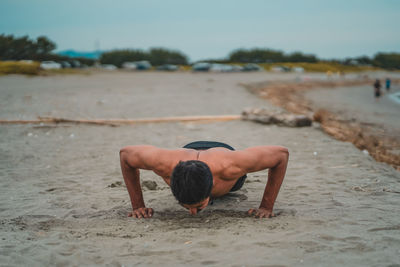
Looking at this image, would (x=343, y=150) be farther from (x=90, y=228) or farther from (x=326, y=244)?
(x=90, y=228)

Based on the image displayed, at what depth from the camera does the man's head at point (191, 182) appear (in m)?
2.81

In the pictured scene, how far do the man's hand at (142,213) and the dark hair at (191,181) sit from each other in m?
0.77

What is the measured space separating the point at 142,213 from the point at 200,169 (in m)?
1.02

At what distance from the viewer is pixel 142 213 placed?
11.6 feet

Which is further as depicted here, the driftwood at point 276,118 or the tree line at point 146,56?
the tree line at point 146,56

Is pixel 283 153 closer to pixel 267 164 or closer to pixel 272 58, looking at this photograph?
pixel 267 164

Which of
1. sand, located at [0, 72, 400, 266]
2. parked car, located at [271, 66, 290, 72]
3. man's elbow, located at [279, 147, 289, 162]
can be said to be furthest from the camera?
parked car, located at [271, 66, 290, 72]

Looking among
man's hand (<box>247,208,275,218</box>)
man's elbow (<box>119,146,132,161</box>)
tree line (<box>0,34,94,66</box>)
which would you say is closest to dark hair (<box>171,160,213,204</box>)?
man's elbow (<box>119,146,132,161</box>)

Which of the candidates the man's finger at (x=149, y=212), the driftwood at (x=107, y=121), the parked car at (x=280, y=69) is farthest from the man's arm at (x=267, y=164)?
the parked car at (x=280, y=69)

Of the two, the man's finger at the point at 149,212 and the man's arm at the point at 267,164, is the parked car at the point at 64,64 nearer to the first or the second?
the man's finger at the point at 149,212

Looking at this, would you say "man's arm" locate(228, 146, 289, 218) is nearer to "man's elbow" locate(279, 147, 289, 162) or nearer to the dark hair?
"man's elbow" locate(279, 147, 289, 162)

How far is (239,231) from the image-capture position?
3.06 metres

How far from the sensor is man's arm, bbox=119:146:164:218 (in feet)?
10.7

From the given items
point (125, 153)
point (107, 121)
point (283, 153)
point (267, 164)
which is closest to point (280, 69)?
point (107, 121)
